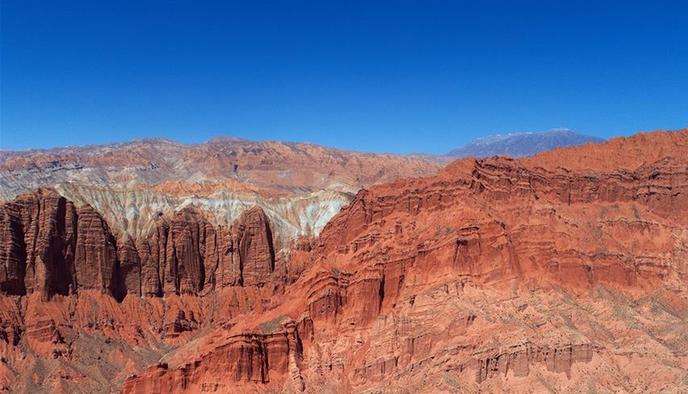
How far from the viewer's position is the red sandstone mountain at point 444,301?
7494 cm

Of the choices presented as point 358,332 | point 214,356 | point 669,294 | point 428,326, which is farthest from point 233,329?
point 669,294

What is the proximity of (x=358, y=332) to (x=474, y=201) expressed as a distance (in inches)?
767

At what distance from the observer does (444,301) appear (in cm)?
8056

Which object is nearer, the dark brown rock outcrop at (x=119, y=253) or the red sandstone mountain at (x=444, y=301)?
the red sandstone mountain at (x=444, y=301)

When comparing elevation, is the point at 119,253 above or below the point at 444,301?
above

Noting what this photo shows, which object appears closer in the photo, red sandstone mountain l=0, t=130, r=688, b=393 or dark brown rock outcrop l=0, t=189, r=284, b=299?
red sandstone mountain l=0, t=130, r=688, b=393

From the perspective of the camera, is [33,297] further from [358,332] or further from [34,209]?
[358,332]

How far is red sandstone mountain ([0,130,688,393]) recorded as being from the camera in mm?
74938

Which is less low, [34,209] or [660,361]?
[34,209]

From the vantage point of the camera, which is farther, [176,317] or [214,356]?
[176,317]

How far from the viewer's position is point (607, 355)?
7438 centimetres

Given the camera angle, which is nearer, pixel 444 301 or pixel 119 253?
pixel 444 301

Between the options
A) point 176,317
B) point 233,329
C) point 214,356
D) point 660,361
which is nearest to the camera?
point 660,361

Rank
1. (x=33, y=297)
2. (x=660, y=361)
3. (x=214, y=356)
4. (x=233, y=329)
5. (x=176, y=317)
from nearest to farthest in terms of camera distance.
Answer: (x=660, y=361) < (x=214, y=356) < (x=233, y=329) < (x=33, y=297) < (x=176, y=317)
